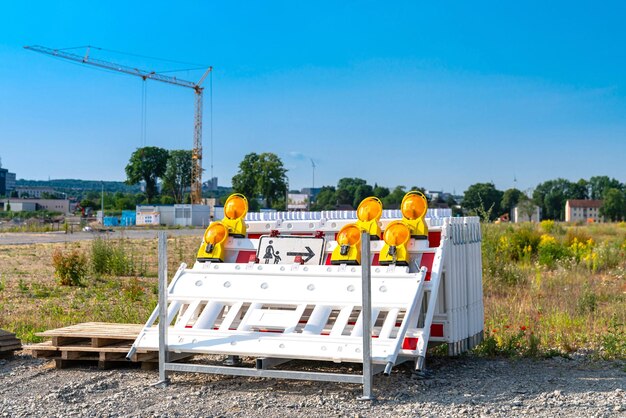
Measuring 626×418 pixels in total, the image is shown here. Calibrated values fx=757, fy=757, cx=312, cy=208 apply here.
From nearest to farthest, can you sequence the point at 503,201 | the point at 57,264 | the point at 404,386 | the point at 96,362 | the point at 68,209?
the point at 404,386
the point at 96,362
the point at 57,264
the point at 503,201
the point at 68,209

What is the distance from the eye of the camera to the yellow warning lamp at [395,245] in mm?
7789

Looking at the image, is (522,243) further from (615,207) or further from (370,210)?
(615,207)

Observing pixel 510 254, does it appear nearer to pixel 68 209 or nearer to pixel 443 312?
pixel 443 312

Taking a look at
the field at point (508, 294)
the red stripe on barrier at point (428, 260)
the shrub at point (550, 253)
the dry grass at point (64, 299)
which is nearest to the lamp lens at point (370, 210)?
the red stripe on barrier at point (428, 260)

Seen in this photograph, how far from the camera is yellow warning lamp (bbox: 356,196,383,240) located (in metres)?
8.30

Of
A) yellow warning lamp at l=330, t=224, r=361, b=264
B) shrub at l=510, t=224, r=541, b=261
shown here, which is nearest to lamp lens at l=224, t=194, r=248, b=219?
yellow warning lamp at l=330, t=224, r=361, b=264

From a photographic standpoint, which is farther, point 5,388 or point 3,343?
point 3,343

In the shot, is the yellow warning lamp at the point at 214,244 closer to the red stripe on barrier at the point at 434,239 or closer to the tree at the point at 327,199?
the red stripe on barrier at the point at 434,239

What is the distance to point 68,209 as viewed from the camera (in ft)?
602

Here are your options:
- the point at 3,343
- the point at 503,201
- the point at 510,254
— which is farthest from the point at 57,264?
the point at 503,201

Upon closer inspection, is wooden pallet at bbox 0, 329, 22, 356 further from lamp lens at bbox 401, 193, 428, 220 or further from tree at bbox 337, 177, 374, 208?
tree at bbox 337, 177, 374, 208

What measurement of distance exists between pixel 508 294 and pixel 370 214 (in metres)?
7.25

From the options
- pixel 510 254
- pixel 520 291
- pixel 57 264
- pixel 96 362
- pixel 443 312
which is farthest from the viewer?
pixel 510 254

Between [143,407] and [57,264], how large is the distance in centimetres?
1234
